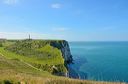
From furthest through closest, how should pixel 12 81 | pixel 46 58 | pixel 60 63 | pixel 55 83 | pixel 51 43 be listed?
pixel 51 43 → pixel 46 58 → pixel 60 63 → pixel 12 81 → pixel 55 83

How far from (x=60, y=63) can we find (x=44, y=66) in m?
6.59

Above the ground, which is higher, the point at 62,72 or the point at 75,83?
the point at 75,83

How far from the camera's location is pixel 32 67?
5344 centimetres

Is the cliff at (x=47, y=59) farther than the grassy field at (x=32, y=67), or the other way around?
the cliff at (x=47, y=59)

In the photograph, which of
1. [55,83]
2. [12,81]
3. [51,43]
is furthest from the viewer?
[51,43]

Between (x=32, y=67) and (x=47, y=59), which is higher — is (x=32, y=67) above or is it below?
above

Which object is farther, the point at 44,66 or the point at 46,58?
the point at 46,58

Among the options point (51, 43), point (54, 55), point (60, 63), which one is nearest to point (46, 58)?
point (54, 55)

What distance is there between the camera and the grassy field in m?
13.9

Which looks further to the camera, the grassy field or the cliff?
the cliff

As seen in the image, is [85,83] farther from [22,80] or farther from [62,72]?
[62,72]

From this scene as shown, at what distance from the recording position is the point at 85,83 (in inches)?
533

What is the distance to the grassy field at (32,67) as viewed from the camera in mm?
13938

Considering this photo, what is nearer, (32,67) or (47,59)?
(32,67)
